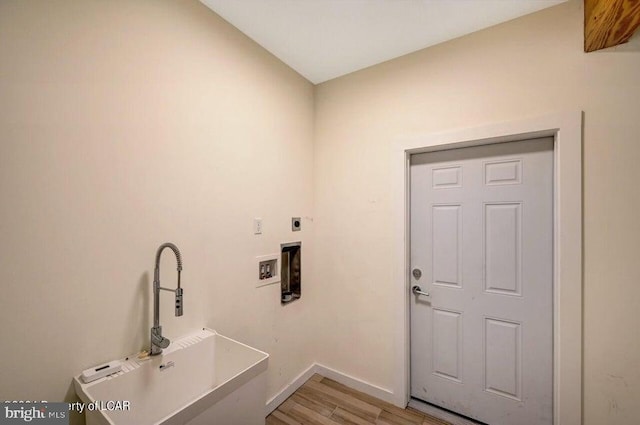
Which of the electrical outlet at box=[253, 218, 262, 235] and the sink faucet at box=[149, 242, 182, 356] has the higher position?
the electrical outlet at box=[253, 218, 262, 235]

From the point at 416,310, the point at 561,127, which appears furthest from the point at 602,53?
the point at 416,310

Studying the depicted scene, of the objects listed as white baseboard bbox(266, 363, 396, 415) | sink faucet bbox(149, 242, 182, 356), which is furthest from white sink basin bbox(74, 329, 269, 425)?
white baseboard bbox(266, 363, 396, 415)

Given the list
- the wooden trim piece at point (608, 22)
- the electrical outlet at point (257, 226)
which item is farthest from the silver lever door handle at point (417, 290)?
the wooden trim piece at point (608, 22)

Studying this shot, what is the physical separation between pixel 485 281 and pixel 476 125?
1.06 metres

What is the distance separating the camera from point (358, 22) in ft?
5.48

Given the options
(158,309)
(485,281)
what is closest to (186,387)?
(158,309)

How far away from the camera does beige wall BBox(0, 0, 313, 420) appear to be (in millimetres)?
940

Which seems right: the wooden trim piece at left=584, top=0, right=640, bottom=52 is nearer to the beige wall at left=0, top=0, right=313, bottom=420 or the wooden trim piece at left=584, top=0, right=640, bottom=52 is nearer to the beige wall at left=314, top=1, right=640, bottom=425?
the beige wall at left=314, top=1, right=640, bottom=425

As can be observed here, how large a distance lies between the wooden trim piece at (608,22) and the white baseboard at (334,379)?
2.55 metres

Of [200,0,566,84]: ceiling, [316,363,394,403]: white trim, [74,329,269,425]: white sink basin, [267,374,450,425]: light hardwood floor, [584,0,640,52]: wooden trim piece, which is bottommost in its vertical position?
[267,374,450,425]: light hardwood floor

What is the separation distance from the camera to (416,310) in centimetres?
205

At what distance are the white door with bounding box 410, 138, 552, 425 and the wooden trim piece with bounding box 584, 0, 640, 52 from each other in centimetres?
53

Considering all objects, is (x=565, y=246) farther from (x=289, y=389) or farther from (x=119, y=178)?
(x=119, y=178)

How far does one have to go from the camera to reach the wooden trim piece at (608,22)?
115 centimetres
